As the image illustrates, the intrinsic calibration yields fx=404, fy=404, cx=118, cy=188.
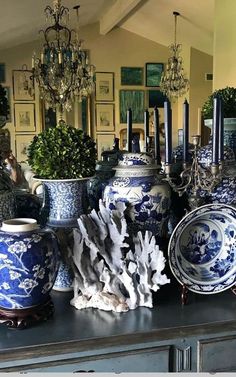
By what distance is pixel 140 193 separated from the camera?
0.85m

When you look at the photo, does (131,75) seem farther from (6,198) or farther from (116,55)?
(6,198)

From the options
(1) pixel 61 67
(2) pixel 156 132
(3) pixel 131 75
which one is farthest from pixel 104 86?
(2) pixel 156 132

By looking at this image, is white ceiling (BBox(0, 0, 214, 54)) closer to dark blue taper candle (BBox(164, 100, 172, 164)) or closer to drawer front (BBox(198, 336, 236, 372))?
dark blue taper candle (BBox(164, 100, 172, 164))

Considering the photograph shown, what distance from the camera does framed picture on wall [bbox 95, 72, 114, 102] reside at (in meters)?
5.85

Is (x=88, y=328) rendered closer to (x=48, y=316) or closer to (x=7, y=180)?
(x=48, y=316)

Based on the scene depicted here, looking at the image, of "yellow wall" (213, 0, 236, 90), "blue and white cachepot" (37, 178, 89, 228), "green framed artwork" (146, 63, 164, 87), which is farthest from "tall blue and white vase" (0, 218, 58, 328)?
"green framed artwork" (146, 63, 164, 87)

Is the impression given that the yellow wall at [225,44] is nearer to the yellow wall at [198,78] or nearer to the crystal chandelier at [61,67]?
the crystal chandelier at [61,67]

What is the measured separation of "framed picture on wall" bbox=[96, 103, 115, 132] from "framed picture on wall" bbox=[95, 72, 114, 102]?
0.11 meters

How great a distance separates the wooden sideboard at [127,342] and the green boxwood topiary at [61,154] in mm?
279

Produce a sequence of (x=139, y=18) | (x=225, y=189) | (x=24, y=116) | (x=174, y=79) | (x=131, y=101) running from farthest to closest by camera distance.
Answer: (x=131, y=101)
(x=24, y=116)
(x=139, y=18)
(x=174, y=79)
(x=225, y=189)

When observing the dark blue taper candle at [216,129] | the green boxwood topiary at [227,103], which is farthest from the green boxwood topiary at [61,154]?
the green boxwood topiary at [227,103]

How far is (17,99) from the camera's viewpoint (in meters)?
5.55

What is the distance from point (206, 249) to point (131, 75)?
5.37 metres

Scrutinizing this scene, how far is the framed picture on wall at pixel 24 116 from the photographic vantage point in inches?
219
